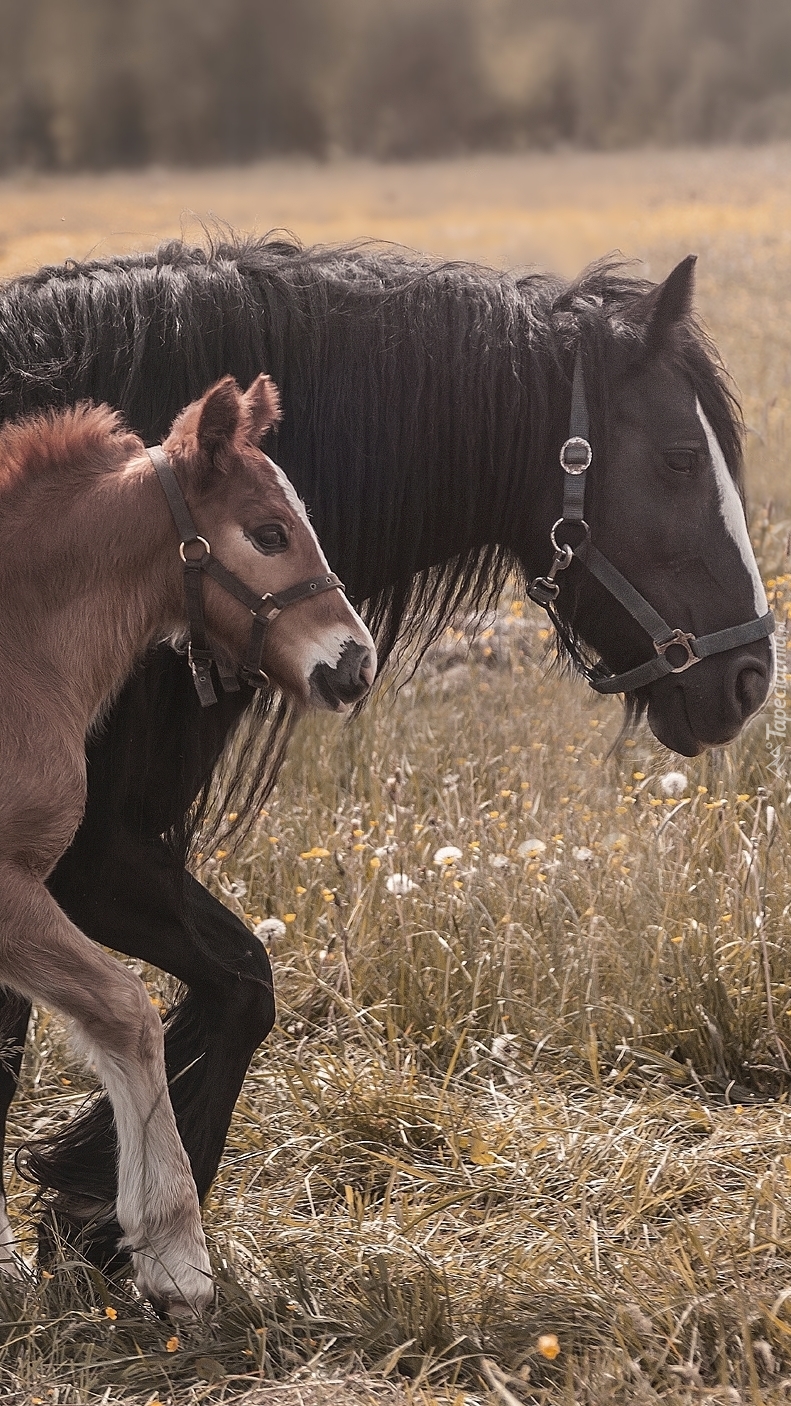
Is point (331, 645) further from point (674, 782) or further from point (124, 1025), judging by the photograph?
point (674, 782)

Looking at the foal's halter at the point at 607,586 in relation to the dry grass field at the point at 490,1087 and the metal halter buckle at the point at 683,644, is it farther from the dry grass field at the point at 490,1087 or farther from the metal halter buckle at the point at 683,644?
the dry grass field at the point at 490,1087

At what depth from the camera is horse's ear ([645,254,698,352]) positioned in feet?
9.29

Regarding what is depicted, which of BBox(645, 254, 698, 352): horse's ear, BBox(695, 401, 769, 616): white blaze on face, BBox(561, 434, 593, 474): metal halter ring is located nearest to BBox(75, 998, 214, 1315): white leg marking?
BBox(561, 434, 593, 474): metal halter ring

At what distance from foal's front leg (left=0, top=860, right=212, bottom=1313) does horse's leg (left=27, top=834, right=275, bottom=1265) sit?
41cm

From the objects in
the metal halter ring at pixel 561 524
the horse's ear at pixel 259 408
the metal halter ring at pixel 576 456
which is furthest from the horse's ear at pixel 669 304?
the horse's ear at pixel 259 408

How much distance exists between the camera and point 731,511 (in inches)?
114

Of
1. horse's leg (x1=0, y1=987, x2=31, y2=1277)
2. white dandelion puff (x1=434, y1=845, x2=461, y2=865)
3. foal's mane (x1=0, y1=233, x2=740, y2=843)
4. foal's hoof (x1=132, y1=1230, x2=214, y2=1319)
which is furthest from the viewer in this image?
white dandelion puff (x1=434, y1=845, x2=461, y2=865)

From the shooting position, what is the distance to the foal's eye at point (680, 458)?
289cm

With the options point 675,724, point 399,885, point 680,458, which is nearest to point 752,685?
point 675,724

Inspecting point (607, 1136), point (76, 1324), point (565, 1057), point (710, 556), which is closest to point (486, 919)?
point (565, 1057)

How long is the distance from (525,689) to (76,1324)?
342 centimetres

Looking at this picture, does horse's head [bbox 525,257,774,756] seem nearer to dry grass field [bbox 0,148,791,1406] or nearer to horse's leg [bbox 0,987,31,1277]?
dry grass field [bbox 0,148,791,1406]

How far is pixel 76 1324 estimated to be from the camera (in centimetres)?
237

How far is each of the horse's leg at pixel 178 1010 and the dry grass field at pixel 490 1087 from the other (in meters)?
0.18
